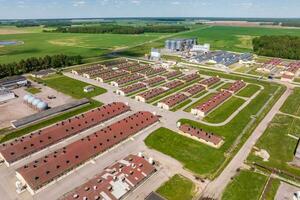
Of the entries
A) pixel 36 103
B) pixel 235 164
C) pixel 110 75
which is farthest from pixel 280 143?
pixel 110 75

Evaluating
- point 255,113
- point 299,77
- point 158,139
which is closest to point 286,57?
point 299,77

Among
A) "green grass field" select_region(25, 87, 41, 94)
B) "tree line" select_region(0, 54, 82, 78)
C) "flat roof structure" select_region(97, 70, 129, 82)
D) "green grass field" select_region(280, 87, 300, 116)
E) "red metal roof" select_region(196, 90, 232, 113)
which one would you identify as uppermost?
"tree line" select_region(0, 54, 82, 78)

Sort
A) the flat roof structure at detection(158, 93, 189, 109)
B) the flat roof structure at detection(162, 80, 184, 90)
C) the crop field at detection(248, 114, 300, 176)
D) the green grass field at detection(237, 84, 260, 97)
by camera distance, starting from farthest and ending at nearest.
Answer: the flat roof structure at detection(162, 80, 184, 90)
the green grass field at detection(237, 84, 260, 97)
the flat roof structure at detection(158, 93, 189, 109)
the crop field at detection(248, 114, 300, 176)

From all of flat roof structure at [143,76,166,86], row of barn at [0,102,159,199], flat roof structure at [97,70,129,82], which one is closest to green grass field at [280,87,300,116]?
row of barn at [0,102,159,199]

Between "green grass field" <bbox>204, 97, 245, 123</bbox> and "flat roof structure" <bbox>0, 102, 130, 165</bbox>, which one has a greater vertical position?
"flat roof structure" <bbox>0, 102, 130, 165</bbox>

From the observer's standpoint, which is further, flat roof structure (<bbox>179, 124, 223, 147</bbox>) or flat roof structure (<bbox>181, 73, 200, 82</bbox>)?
flat roof structure (<bbox>181, 73, 200, 82</bbox>)

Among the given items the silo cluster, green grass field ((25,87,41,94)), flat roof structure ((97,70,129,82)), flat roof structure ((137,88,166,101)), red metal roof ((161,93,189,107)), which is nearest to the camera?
the silo cluster

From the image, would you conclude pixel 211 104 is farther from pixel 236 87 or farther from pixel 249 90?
pixel 249 90

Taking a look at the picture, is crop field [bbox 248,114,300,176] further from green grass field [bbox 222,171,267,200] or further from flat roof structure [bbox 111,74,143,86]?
flat roof structure [bbox 111,74,143,86]
